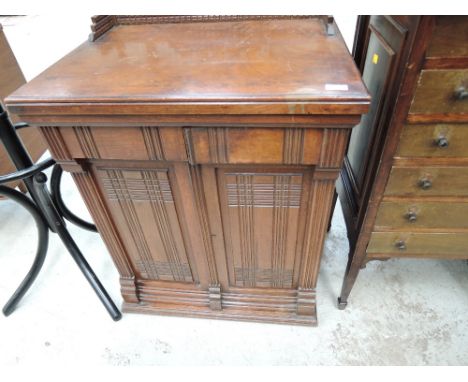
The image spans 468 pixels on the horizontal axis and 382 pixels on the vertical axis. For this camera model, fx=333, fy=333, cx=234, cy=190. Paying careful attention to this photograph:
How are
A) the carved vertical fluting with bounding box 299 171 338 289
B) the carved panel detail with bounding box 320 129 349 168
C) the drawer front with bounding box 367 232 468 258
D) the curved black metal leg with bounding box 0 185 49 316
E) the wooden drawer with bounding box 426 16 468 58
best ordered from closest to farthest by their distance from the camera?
the wooden drawer with bounding box 426 16 468 58
the carved panel detail with bounding box 320 129 349 168
the carved vertical fluting with bounding box 299 171 338 289
the drawer front with bounding box 367 232 468 258
the curved black metal leg with bounding box 0 185 49 316

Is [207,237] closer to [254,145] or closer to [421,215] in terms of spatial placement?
[254,145]

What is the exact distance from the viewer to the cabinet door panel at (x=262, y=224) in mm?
880

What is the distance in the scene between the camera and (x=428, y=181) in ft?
Answer: 2.82

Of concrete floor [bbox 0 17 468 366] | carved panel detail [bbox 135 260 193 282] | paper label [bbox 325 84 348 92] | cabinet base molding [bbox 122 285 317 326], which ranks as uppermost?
paper label [bbox 325 84 348 92]

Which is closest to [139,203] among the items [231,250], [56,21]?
[231,250]

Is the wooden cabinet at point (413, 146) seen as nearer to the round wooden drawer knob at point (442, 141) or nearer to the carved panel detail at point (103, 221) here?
the round wooden drawer knob at point (442, 141)

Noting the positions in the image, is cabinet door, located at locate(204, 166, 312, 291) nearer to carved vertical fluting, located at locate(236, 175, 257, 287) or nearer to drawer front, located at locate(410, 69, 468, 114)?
carved vertical fluting, located at locate(236, 175, 257, 287)

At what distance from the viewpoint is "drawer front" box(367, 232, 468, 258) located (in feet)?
3.26

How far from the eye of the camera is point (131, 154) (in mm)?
829

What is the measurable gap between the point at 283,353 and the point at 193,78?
38.1 inches

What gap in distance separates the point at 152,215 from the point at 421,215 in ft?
2.56

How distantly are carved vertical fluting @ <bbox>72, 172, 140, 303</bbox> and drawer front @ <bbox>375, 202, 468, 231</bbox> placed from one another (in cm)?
81

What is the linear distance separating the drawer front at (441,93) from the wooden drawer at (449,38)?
0.12 ft

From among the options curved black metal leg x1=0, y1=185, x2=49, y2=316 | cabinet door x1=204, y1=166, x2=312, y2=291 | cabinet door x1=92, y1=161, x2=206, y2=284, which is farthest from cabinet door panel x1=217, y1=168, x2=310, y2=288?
curved black metal leg x1=0, y1=185, x2=49, y2=316
